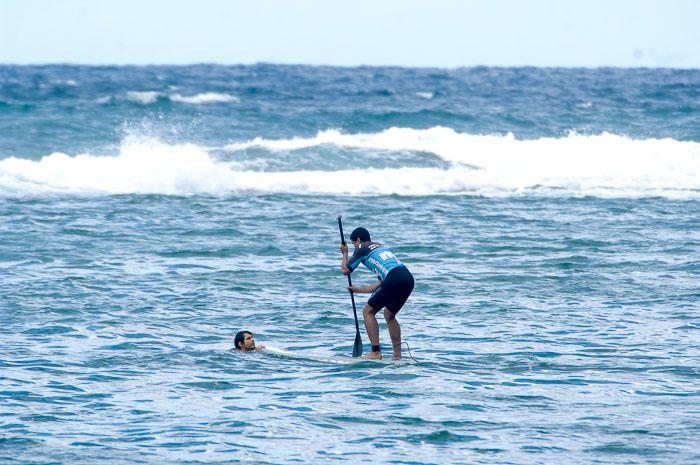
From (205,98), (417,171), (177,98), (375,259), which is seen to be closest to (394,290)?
(375,259)

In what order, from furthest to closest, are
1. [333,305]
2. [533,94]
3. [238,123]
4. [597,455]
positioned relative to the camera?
[533,94] < [238,123] < [333,305] < [597,455]

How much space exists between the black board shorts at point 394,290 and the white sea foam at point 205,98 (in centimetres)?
3545

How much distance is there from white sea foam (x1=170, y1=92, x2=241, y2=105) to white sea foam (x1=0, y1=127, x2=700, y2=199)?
41.5ft

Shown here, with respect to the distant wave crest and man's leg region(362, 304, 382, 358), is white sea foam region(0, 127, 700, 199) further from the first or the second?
man's leg region(362, 304, 382, 358)

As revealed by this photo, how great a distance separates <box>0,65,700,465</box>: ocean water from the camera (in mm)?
10398

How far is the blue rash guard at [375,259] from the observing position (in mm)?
13641

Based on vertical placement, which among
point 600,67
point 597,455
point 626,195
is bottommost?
point 597,455

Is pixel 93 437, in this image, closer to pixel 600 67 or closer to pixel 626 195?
pixel 626 195

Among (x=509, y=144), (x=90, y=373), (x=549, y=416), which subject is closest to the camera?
(x=549, y=416)

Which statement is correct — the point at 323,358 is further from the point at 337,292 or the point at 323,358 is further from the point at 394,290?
the point at 337,292

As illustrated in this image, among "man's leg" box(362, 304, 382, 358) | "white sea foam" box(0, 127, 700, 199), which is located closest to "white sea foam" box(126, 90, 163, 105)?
"white sea foam" box(0, 127, 700, 199)

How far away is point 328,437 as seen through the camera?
1027 cm

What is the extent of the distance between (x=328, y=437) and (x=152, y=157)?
894 inches

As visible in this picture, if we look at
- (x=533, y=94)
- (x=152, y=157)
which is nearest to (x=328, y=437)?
(x=152, y=157)
